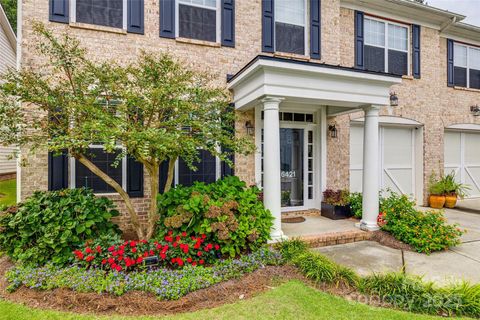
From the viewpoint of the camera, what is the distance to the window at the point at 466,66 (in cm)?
913

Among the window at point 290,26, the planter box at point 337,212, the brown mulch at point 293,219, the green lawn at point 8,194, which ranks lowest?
the brown mulch at point 293,219

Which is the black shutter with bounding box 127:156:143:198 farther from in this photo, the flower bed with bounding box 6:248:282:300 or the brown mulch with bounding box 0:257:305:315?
the brown mulch with bounding box 0:257:305:315

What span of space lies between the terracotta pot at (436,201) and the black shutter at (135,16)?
9453 millimetres

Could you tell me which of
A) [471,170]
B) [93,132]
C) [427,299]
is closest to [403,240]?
[427,299]

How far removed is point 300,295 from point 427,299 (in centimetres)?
147

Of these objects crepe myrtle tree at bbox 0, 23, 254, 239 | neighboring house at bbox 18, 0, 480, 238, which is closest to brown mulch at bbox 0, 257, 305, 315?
neighboring house at bbox 18, 0, 480, 238

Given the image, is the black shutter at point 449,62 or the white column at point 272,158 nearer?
the white column at point 272,158

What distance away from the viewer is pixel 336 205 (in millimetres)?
6402

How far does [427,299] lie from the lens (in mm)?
3051

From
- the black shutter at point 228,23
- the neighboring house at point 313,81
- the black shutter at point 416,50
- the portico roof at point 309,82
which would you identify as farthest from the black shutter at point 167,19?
the black shutter at point 416,50

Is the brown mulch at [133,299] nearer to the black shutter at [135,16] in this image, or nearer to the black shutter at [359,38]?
the black shutter at [135,16]

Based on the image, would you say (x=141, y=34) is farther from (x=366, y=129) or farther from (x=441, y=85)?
(x=441, y=85)

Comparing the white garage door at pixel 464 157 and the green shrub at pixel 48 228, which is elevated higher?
the white garage door at pixel 464 157

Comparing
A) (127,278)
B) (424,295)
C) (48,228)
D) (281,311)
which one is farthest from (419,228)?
(48,228)
